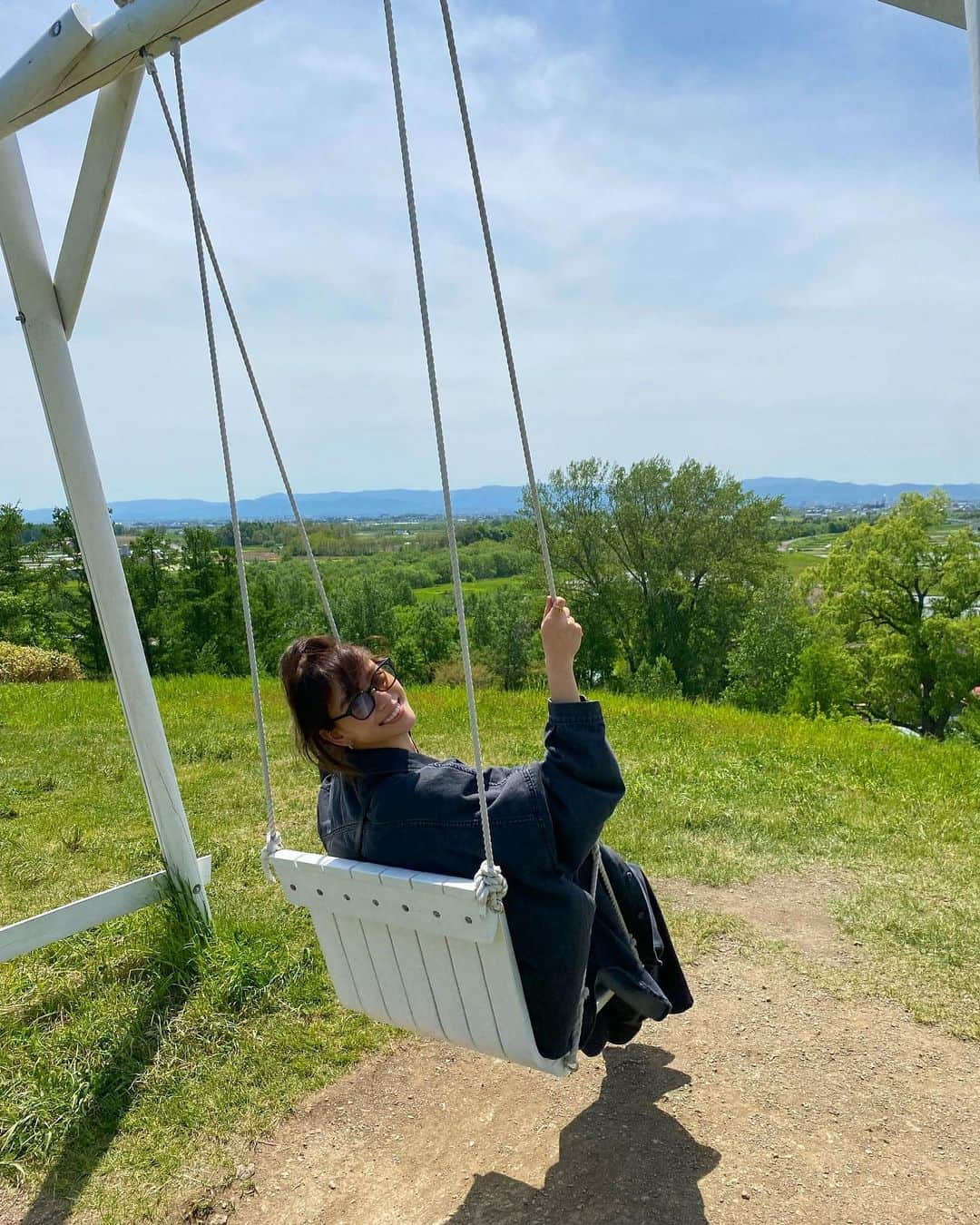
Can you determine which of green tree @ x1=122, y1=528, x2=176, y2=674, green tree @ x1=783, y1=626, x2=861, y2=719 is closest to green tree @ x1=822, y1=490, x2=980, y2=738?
green tree @ x1=783, y1=626, x2=861, y2=719

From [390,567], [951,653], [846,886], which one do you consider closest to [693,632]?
[951,653]

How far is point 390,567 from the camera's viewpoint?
5153 cm

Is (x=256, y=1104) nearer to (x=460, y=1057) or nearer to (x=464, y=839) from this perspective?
(x=460, y=1057)

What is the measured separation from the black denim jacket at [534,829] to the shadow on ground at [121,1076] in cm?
137

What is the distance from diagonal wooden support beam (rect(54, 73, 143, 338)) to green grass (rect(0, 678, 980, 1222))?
2.25 metres

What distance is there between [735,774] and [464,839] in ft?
14.6

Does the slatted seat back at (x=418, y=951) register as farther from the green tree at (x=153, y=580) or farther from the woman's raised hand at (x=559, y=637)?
the green tree at (x=153, y=580)

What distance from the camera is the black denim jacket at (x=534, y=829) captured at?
75.0 inches

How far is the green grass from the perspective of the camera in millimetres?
2783

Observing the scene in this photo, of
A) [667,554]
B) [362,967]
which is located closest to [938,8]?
[362,967]

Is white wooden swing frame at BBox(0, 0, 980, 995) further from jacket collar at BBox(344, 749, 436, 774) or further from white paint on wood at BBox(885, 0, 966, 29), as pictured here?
jacket collar at BBox(344, 749, 436, 774)

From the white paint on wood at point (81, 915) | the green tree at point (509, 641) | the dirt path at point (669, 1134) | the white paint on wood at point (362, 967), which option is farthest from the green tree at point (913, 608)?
the white paint on wood at point (362, 967)

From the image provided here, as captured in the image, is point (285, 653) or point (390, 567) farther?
point (390, 567)

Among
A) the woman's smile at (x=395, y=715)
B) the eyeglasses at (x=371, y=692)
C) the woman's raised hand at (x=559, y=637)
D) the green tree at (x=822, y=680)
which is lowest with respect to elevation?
the green tree at (x=822, y=680)
